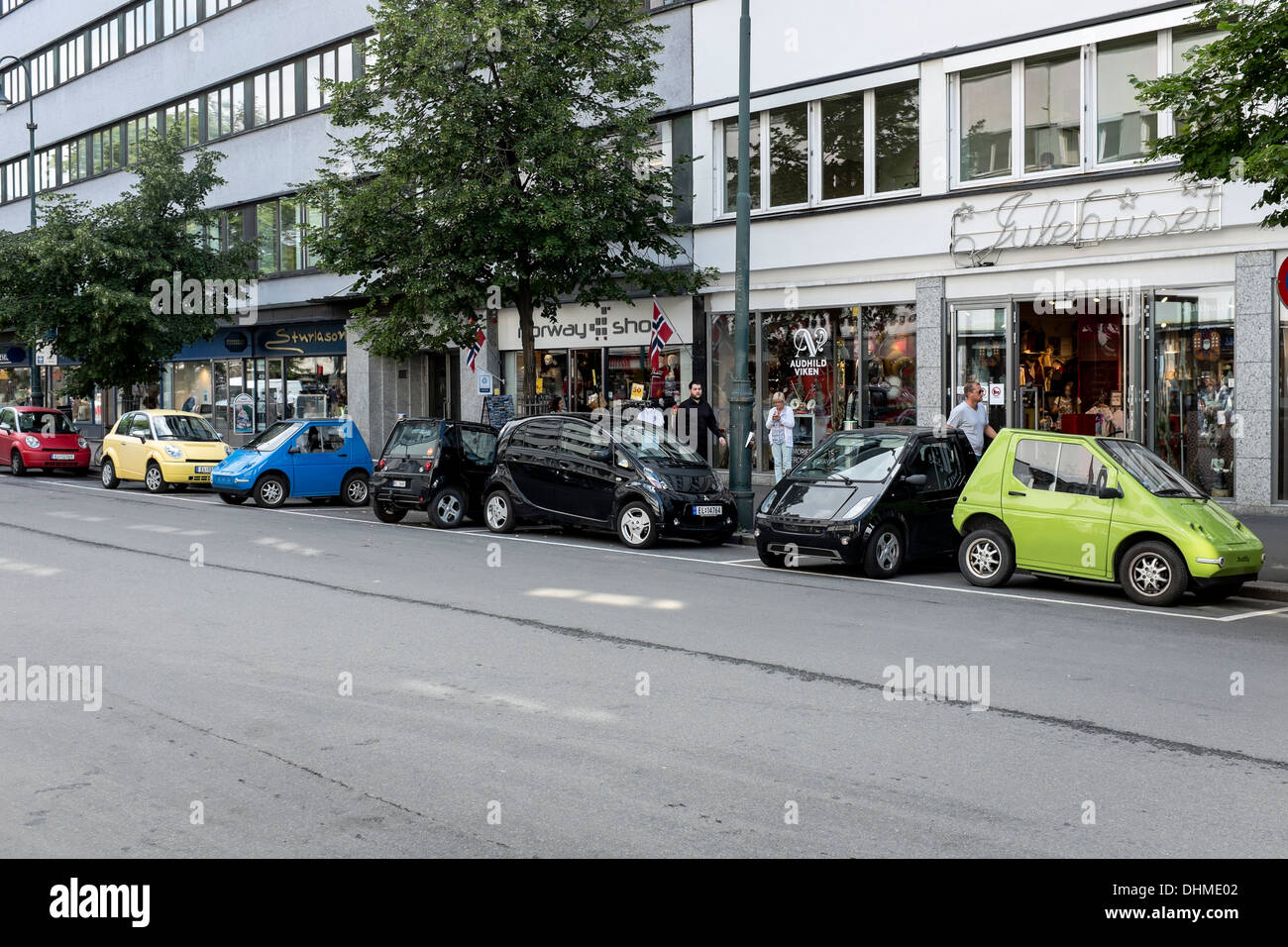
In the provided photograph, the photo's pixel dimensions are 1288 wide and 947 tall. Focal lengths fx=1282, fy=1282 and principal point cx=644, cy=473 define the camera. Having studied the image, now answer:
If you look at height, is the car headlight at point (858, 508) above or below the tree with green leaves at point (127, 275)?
below

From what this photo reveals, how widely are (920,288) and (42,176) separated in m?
40.5

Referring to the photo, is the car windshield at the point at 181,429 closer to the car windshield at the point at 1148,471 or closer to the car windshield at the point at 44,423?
the car windshield at the point at 44,423

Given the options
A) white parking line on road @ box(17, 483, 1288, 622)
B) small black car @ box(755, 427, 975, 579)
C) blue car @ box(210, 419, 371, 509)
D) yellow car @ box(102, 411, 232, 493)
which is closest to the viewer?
white parking line on road @ box(17, 483, 1288, 622)

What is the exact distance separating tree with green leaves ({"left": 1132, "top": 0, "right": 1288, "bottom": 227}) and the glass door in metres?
8.39

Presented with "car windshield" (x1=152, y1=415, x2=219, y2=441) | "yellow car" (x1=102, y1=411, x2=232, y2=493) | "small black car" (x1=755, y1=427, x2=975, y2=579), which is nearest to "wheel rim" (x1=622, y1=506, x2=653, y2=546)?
"small black car" (x1=755, y1=427, x2=975, y2=579)

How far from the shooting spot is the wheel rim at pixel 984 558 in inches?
511

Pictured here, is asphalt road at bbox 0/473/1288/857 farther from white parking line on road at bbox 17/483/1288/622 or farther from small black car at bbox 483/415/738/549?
small black car at bbox 483/415/738/549

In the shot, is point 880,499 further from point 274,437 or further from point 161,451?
point 161,451

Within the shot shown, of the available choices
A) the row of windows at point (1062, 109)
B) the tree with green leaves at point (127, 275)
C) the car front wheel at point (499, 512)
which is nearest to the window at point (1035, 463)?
the car front wheel at point (499, 512)

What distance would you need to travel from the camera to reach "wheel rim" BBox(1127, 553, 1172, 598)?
11.8 m

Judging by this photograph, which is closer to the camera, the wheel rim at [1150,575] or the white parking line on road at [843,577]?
the white parking line on road at [843,577]

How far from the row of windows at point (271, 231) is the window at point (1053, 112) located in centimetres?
2069

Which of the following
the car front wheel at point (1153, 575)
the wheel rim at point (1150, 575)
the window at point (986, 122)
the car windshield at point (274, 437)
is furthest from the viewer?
the car windshield at point (274, 437)

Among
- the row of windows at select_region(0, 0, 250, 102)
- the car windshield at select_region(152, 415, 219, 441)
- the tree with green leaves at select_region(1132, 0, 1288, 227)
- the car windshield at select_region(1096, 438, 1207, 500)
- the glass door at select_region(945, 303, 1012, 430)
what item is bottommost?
the car windshield at select_region(1096, 438, 1207, 500)
